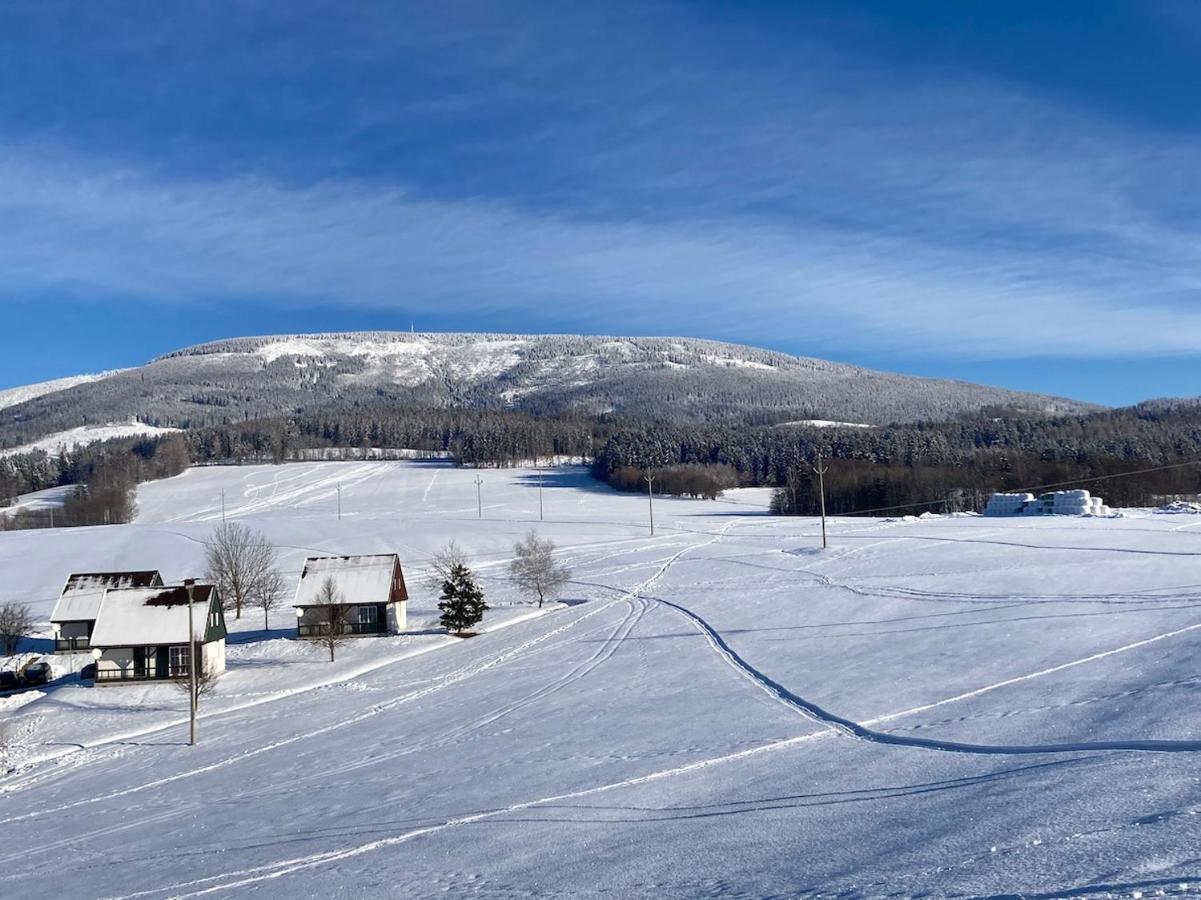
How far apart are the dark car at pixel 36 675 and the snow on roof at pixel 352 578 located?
11.6 meters

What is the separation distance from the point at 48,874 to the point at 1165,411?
188 metres

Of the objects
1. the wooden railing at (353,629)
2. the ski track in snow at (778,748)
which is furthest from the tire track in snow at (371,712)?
the wooden railing at (353,629)

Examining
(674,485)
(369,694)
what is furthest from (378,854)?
(674,485)

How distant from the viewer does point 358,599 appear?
46.0 metres

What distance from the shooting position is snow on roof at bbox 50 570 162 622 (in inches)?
1831

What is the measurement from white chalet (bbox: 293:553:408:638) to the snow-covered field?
2781 mm

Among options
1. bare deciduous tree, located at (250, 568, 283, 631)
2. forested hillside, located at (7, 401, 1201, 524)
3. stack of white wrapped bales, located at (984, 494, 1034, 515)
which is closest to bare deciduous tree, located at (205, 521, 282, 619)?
bare deciduous tree, located at (250, 568, 283, 631)

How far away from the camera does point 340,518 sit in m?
95.3

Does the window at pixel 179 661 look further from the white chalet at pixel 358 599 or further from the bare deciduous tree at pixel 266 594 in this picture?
the bare deciduous tree at pixel 266 594

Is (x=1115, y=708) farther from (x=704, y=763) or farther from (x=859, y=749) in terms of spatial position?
(x=704, y=763)

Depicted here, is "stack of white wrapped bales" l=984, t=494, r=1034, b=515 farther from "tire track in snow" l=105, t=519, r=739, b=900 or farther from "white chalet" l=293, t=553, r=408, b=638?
"tire track in snow" l=105, t=519, r=739, b=900

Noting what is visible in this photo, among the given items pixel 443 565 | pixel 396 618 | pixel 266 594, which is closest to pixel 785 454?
pixel 443 565

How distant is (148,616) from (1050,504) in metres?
68.3

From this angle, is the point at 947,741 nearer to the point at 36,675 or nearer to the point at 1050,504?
the point at 36,675
